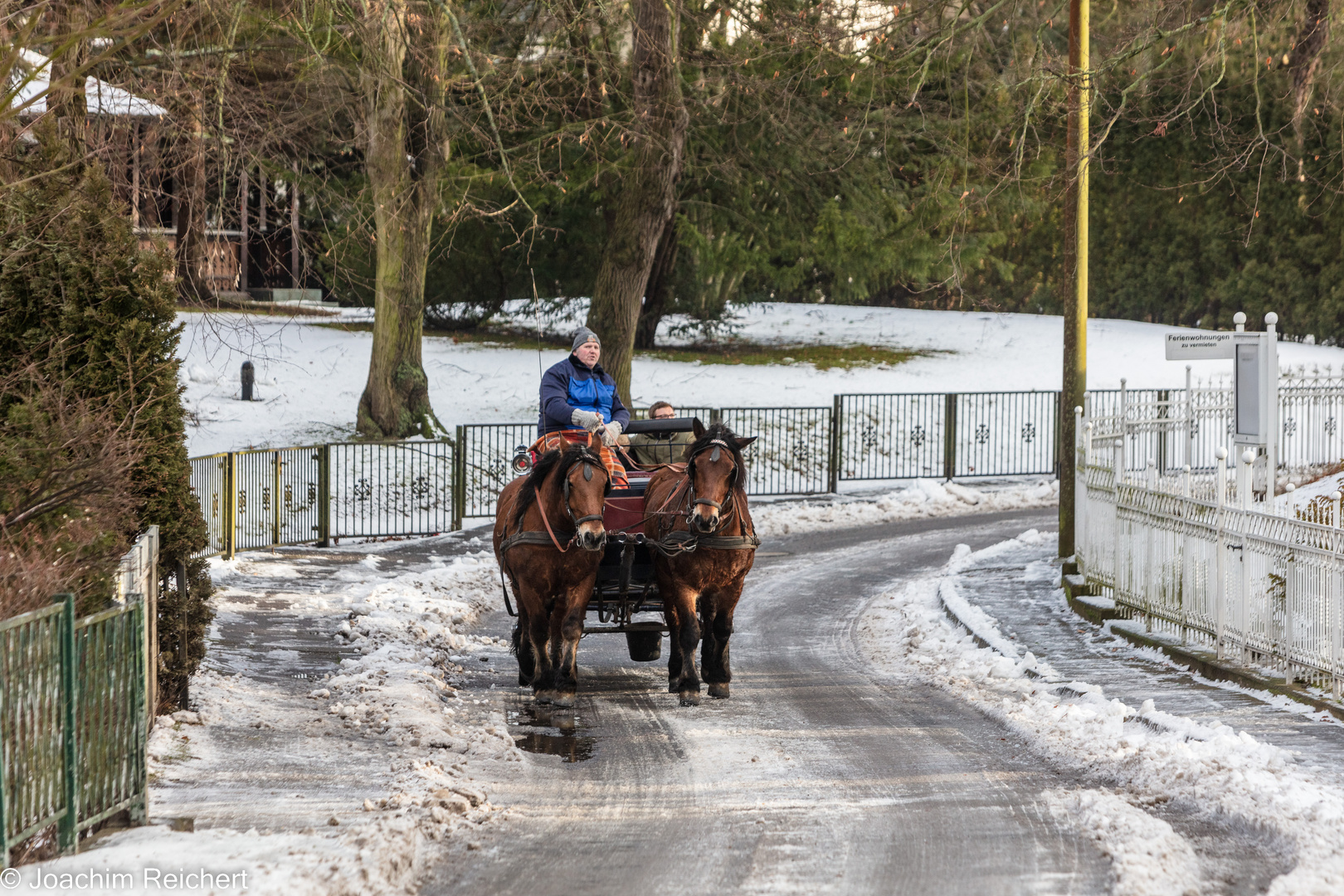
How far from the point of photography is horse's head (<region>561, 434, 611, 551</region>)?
933cm

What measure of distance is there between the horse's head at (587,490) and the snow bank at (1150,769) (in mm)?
3123

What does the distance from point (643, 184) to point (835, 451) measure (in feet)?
21.6

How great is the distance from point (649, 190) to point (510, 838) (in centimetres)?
1686

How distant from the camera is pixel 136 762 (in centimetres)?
670

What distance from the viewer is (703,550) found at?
32.3 ft

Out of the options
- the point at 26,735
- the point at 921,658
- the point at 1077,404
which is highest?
the point at 1077,404

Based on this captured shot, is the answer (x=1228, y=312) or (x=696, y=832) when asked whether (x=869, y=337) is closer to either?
(x=1228, y=312)

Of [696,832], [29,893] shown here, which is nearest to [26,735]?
[29,893]

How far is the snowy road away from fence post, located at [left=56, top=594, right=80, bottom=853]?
161 cm

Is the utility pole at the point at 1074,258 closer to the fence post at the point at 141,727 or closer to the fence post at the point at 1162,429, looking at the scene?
the fence post at the point at 1162,429

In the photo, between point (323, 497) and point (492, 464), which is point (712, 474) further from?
point (492, 464)

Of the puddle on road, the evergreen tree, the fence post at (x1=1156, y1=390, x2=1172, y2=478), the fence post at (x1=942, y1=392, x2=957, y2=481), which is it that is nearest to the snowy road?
the puddle on road

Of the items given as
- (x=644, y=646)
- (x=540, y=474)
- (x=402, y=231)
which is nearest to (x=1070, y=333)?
(x=644, y=646)

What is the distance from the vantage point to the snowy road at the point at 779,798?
6.27m
